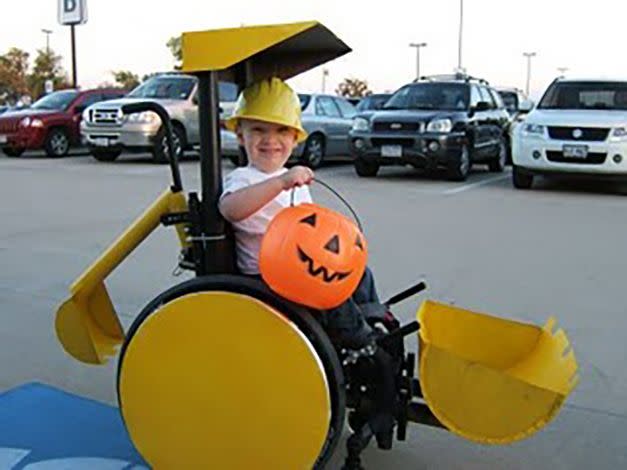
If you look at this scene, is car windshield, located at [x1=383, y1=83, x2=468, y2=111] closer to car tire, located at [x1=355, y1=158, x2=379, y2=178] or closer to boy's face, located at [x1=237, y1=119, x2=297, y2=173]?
car tire, located at [x1=355, y1=158, x2=379, y2=178]

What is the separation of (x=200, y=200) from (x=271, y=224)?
352mm

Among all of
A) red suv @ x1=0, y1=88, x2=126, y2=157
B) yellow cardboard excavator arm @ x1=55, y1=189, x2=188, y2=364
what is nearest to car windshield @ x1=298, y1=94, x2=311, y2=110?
red suv @ x1=0, y1=88, x2=126, y2=157

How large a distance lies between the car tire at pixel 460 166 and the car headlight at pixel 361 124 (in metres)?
1.42

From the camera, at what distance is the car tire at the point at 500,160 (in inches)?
573

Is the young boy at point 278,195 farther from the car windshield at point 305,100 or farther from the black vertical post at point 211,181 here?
the car windshield at point 305,100

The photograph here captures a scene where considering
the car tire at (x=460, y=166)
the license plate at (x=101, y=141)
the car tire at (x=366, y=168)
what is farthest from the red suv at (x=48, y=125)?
the car tire at (x=460, y=166)

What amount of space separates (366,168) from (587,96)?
3574mm

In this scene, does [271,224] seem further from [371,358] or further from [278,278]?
[371,358]

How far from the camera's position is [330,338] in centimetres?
273

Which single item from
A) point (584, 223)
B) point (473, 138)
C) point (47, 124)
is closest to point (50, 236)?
point (584, 223)

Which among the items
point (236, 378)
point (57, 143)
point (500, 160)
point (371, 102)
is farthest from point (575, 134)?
point (57, 143)

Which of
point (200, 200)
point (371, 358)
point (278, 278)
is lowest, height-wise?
point (371, 358)

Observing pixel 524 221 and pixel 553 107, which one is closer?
pixel 524 221

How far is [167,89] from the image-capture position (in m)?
16.4
